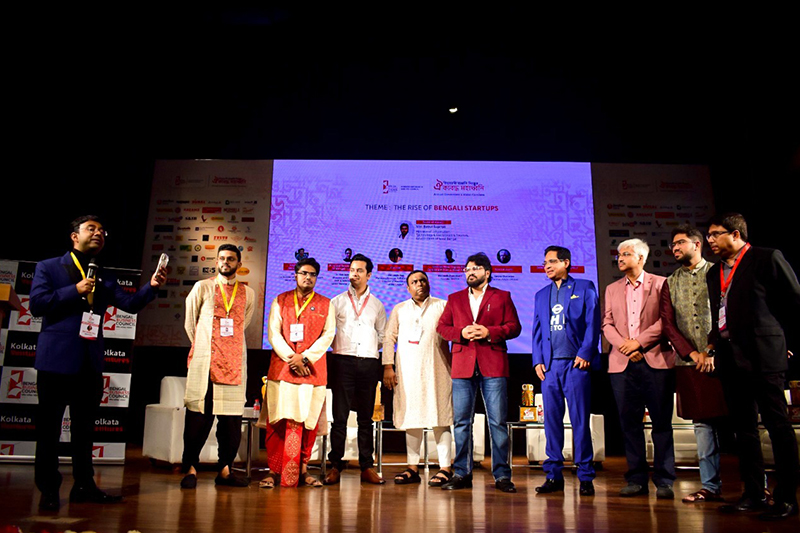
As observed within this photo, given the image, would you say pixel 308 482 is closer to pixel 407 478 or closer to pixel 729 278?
pixel 407 478

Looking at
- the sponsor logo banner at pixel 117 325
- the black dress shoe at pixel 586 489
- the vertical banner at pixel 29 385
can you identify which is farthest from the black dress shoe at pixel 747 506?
the sponsor logo banner at pixel 117 325

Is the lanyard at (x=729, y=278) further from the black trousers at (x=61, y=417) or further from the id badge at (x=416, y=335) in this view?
the black trousers at (x=61, y=417)

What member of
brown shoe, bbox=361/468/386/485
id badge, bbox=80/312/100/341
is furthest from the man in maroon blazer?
id badge, bbox=80/312/100/341

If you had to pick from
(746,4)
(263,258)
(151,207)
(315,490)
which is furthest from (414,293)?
(746,4)

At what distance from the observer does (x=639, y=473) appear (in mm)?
3705

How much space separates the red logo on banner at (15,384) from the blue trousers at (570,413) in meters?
4.22

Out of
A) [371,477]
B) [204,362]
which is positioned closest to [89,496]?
[204,362]

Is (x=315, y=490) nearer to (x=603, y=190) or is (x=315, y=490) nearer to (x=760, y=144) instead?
(x=603, y=190)

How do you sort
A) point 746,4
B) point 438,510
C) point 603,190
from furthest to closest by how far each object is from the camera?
point 603,190
point 746,4
point 438,510

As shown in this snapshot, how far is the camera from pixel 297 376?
4.11m

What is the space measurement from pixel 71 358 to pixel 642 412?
131 inches

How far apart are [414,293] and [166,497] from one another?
2.12 m

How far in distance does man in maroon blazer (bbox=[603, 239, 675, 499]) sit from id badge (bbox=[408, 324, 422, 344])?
1.31 meters

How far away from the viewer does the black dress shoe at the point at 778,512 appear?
9.14 feet
